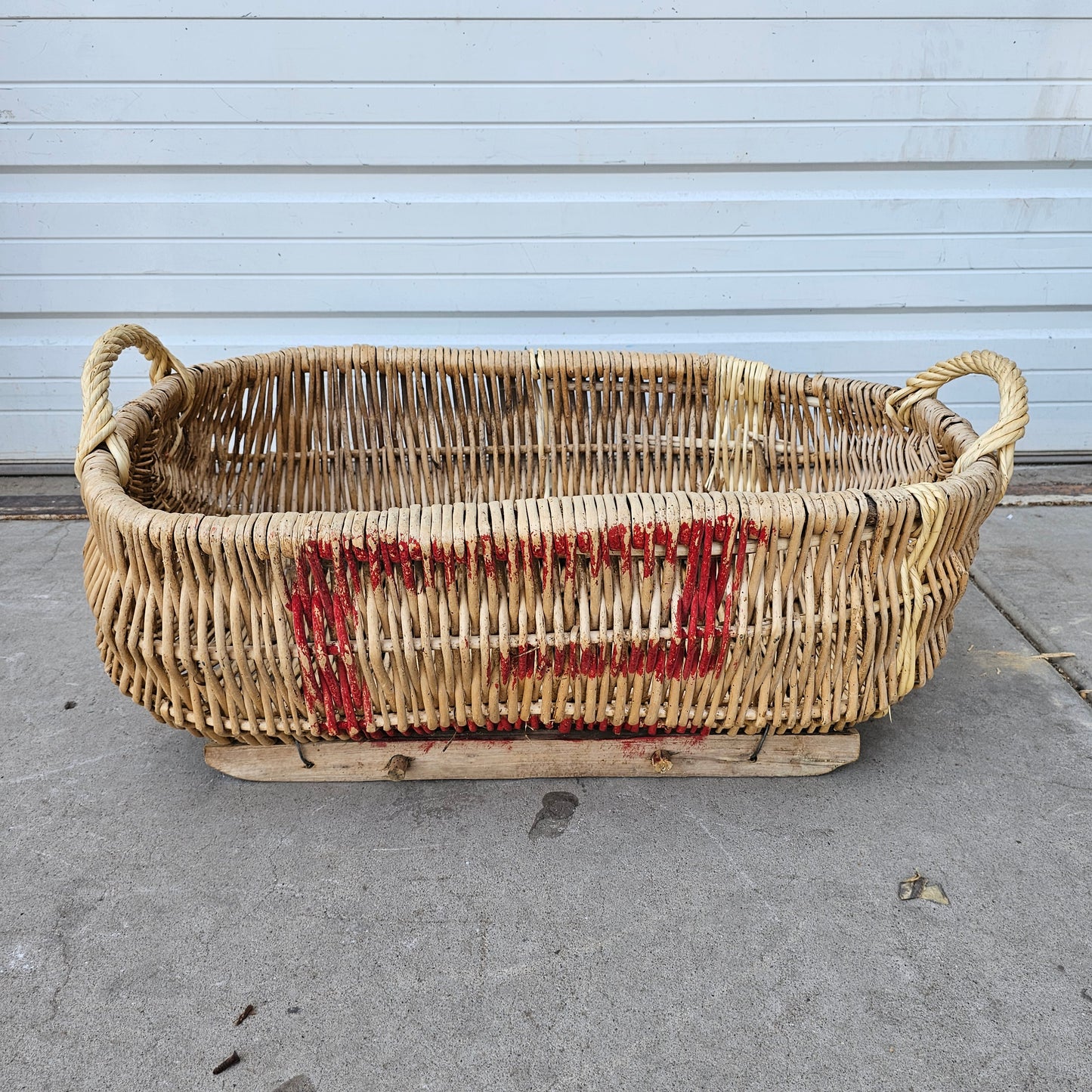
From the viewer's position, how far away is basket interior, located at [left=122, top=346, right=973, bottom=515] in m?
1.75

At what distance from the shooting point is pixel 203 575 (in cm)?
109

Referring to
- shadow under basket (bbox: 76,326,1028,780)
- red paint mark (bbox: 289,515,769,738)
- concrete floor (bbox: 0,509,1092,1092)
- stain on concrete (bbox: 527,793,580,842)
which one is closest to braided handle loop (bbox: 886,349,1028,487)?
shadow under basket (bbox: 76,326,1028,780)

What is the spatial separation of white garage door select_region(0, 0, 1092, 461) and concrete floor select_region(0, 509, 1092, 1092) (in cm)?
127

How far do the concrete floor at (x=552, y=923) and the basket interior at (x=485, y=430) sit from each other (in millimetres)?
589

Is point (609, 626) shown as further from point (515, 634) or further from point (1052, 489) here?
point (1052, 489)

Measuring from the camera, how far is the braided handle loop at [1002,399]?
1.18 metres

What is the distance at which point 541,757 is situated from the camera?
130 cm

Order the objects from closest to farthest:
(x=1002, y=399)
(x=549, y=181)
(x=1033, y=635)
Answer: (x=1002, y=399), (x=1033, y=635), (x=549, y=181)

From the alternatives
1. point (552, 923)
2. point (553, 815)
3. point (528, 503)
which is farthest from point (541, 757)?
point (528, 503)

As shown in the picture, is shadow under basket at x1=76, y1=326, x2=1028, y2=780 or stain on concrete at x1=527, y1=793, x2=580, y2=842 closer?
shadow under basket at x1=76, y1=326, x2=1028, y2=780

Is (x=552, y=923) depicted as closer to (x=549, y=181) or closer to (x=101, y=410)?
(x=101, y=410)

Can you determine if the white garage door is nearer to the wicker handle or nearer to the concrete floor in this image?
the wicker handle

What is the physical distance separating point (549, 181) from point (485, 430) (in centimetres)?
76

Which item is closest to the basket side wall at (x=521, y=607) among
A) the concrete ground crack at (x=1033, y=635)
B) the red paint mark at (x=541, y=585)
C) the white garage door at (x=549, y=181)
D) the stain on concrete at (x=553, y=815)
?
the red paint mark at (x=541, y=585)
